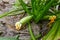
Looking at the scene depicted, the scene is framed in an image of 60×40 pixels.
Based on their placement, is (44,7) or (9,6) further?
(9,6)

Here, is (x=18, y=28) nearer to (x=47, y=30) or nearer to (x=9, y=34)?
(x=9, y=34)

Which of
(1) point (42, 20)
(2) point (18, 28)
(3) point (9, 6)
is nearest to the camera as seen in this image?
(2) point (18, 28)

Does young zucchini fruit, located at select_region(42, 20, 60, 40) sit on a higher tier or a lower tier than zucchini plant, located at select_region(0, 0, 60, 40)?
lower

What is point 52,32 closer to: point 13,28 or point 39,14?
point 39,14

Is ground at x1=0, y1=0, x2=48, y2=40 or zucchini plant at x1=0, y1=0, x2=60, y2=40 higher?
zucchini plant at x1=0, y1=0, x2=60, y2=40

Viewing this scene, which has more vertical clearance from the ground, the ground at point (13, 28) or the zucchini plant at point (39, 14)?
the zucchini plant at point (39, 14)

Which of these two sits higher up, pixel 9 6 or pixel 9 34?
pixel 9 6

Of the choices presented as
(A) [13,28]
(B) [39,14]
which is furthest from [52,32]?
(A) [13,28]

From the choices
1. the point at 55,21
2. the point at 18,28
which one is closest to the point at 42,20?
the point at 55,21

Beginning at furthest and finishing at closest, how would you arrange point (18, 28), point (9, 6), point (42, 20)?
point (9, 6) < point (42, 20) < point (18, 28)

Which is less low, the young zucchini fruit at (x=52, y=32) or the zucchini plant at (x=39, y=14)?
the zucchini plant at (x=39, y=14)
